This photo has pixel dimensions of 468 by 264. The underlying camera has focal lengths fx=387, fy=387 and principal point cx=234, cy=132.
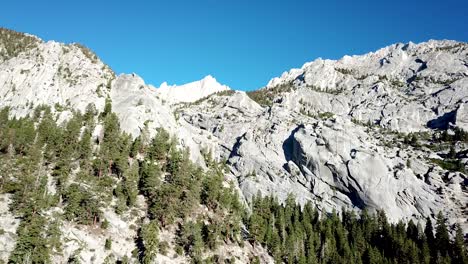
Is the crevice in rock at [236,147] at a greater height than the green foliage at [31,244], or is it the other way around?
the crevice in rock at [236,147]

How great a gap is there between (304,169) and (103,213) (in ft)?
330

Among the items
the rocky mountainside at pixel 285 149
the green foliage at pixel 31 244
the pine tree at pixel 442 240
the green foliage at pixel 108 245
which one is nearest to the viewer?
the green foliage at pixel 31 244

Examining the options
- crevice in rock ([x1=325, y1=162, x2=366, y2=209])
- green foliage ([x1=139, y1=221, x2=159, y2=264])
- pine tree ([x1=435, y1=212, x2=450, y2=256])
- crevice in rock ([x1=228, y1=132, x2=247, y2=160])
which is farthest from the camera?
crevice in rock ([x1=228, y1=132, x2=247, y2=160])

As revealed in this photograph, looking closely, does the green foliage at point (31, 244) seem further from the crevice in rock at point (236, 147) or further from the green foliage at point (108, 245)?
the crevice in rock at point (236, 147)

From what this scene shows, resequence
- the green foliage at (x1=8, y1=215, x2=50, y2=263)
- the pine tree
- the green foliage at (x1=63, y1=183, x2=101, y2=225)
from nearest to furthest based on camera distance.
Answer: the green foliage at (x1=8, y1=215, x2=50, y2=263)
the green foliage at (x1=63, y1=183, x2=101, y2=225)
the pine tree

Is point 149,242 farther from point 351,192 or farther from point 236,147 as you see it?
point 236,147

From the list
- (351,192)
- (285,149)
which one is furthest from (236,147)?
(351,192)

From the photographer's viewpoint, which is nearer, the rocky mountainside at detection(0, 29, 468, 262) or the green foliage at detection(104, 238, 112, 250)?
the green foliage at detection(104, 238, 112, 250)

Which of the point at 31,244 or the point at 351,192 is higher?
the point at 351,192

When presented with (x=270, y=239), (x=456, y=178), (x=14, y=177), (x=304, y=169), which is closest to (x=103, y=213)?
(x=14, y=177)

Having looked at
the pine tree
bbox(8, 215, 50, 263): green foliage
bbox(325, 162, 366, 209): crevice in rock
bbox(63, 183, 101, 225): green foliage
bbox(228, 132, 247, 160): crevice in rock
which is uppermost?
bbox(228, 132, 247, 160): crevice in rock

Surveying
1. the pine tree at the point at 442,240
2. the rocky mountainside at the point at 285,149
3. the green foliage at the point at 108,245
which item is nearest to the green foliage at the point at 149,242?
the green foliage at the point at 108,245

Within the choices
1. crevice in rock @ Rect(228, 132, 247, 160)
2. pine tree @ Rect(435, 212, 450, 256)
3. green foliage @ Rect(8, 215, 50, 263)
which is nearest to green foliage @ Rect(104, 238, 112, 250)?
green foliage @ Rect(8, 215, 50, 263)

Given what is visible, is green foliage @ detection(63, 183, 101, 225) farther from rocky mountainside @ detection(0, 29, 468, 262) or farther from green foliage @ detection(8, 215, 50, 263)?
rocky mountainside @ detection(0, 29, 468, 262)
